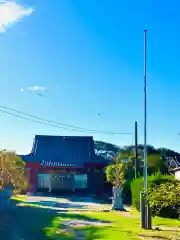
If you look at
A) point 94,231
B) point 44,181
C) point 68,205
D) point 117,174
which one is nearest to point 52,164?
point 44,181

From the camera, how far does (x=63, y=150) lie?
149 feet

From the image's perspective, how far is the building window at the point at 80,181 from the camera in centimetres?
4250

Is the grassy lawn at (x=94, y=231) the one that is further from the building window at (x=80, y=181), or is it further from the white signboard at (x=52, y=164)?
the building window at (x=80, y=181)

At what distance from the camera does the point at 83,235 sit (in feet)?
45.6

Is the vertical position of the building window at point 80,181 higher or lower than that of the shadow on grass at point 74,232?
higher

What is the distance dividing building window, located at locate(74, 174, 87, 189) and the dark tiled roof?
1.36 metres

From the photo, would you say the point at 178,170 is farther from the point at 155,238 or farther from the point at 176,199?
the point at 176,199

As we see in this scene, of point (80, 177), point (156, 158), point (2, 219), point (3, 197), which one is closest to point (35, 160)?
point (80, 177)

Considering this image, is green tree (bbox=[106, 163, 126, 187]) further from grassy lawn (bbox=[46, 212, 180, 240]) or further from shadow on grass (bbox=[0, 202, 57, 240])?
grassy lawn (bbox=[46, 212, 180, 240])

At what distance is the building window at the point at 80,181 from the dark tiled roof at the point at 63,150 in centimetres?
136

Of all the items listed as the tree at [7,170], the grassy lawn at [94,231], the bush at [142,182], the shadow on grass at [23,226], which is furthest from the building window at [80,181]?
the grassy lawn at [94,231]

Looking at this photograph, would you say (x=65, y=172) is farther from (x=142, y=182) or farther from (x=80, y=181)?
(x=142, y=182)

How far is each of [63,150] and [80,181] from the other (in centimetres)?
479

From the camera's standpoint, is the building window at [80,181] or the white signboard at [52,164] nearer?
the white signboard at [52,164]
